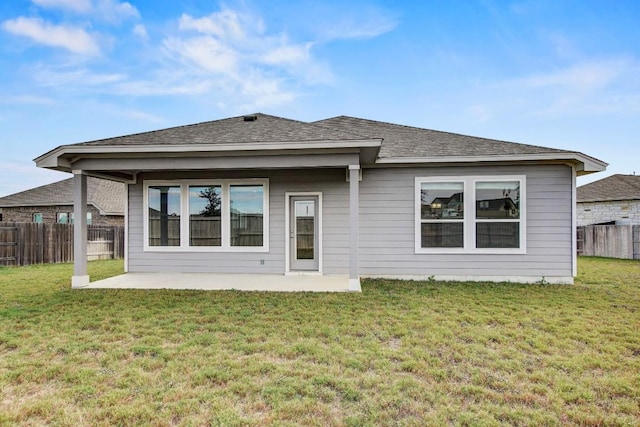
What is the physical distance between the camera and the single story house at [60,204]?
18500 mm

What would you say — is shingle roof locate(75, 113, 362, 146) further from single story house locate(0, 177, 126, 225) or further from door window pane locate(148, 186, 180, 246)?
single story house locate(0, 177, 126, 225)

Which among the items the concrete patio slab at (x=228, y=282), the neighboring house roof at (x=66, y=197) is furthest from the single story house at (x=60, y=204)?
the concrete patio slab at (x=228, y=282)

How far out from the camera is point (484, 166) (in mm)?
7848

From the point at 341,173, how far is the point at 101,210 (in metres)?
15.2

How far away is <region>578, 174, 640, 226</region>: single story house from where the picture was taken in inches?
664

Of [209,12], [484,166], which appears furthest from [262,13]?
[484,166]

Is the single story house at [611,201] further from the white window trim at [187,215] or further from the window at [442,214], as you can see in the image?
the white window trim at [187,215]

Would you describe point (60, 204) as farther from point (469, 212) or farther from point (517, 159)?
point (517, 159)

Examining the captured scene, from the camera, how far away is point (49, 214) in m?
19.0

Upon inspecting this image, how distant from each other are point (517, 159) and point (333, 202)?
4.04 meters

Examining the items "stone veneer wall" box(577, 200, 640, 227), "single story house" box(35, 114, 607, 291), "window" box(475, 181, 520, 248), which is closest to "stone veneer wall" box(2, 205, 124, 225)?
"single story house" box(35, 114, 607, 291)

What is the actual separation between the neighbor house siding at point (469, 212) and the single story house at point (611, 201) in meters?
13.0

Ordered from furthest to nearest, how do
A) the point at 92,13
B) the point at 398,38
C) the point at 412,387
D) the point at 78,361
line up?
the point at 398,38
the point at 92,13
the point at 78,361
the point at 412,387

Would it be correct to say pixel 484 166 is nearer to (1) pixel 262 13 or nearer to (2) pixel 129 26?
(1) pixel 262 13
